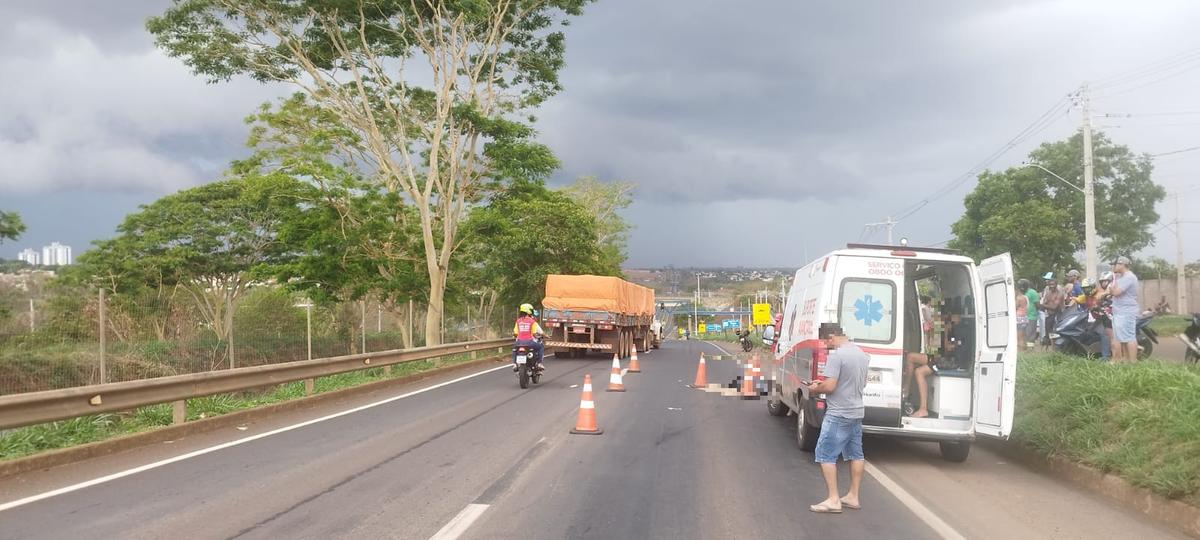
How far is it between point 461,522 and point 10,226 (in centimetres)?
2493

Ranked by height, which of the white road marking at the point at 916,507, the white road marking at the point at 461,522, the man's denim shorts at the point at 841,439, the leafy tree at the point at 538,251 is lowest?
the white road marking at the point at 916,507

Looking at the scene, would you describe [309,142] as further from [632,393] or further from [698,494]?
[698,494]

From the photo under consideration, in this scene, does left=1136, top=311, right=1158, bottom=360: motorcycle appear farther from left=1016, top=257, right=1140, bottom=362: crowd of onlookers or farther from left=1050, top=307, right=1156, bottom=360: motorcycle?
left=1016, top=257, right=1140, bottom=362: crowd of onlookers

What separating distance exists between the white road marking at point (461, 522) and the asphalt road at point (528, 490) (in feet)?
0.08

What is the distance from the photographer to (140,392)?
1027 cm

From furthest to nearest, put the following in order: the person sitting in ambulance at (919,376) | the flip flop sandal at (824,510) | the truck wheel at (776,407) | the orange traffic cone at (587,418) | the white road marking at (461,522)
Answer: the truck wheel at (776,407) < the orange traffic cone at (587,418) < the person sitting in ambulance at (919,376) < the flip flop sandal at (824,510) < the white road marking at (461,522)

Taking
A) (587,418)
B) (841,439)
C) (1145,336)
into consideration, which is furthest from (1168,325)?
(841,439)

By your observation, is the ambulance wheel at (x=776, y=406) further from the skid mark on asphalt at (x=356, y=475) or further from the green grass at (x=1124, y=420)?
the skid mark on asphalt at (x=356, y=475)

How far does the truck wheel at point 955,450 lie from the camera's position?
30.3 ft

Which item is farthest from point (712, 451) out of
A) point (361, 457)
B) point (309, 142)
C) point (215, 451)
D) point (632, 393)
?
point (309, 142)

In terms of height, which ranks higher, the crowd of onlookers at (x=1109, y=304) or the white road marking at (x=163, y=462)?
the crowd of onlookers at (x=1109, y=304)

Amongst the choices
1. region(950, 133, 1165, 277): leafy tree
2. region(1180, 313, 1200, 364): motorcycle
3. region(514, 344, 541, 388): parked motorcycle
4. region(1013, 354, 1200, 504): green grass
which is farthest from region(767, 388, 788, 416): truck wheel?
region(950, 133, 1165, 277): leafy tree

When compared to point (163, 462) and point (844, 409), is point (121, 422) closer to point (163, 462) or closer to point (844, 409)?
point (163, 462)

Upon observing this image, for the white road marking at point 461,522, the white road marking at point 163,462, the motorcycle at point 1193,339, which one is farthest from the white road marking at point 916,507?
the motorcycle at point 1193,339
